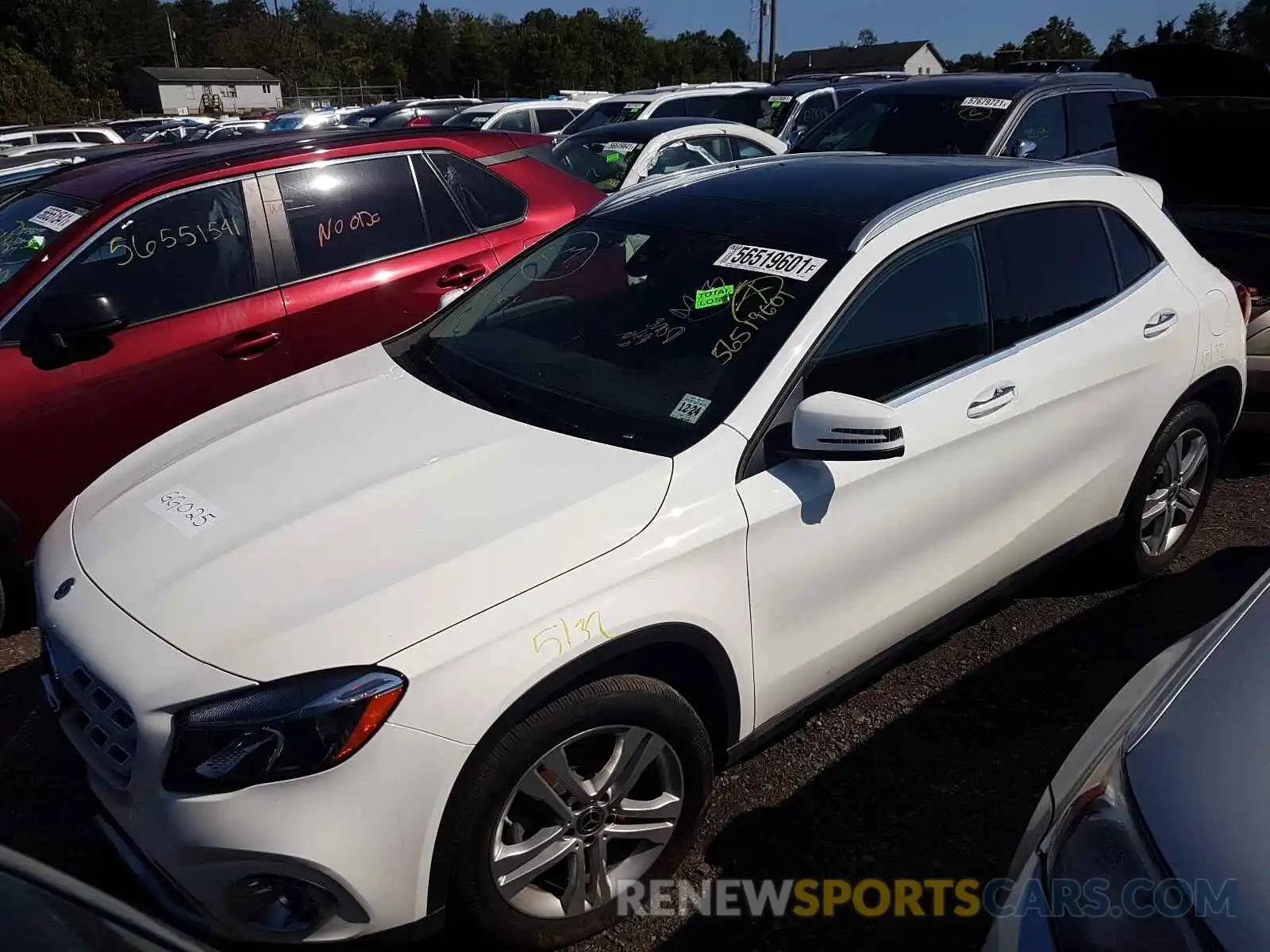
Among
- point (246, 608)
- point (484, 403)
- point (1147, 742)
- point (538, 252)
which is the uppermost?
point (538, 252)

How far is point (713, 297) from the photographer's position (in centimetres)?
292

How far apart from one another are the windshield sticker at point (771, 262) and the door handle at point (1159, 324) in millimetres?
1483

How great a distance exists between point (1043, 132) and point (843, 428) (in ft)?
20.5

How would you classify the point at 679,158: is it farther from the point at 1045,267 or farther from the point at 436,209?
the point at 1045,267

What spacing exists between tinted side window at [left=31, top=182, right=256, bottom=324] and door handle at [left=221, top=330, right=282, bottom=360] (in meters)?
0.21

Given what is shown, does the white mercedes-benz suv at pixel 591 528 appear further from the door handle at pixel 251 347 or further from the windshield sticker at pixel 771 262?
the door handle at pixel 251 347

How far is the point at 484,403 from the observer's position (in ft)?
9.32

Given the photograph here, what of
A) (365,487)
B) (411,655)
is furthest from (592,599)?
(365,487)

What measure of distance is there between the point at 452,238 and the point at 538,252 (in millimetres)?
1558

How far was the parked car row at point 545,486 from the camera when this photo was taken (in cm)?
202

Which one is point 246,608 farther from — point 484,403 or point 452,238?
point 452,238

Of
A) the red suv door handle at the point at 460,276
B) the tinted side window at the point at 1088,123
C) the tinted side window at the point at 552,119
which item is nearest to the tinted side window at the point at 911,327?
the red suv door handle at the point at 460,276

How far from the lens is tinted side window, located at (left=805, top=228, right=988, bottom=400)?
278 cm

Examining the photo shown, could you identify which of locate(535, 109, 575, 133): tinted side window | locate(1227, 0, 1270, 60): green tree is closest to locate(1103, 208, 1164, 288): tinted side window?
locate(1227, 0, 1270, 60): green tree
